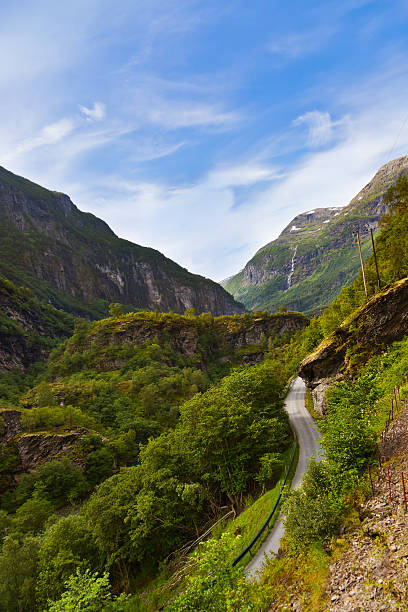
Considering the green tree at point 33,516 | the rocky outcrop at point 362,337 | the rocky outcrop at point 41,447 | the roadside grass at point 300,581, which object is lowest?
the green tree at point 33,516

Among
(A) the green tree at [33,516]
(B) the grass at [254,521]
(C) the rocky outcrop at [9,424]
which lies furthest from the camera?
(C) the rocky outcrop at [9,424]

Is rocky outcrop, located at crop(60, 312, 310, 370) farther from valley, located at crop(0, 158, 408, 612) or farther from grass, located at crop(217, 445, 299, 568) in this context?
grass, located at crop(217, 445, 299, 568)

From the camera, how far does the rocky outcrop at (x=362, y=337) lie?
24594mm

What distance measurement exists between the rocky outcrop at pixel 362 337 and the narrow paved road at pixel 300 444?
3.47m

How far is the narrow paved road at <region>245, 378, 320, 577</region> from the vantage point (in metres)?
14.4

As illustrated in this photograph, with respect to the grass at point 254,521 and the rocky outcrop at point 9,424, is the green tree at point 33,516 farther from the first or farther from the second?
the grass at point 254,521

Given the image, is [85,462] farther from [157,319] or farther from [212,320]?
[212,320]

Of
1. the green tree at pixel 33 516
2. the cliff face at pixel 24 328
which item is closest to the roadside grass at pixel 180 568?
the green tree at pixel 33 516

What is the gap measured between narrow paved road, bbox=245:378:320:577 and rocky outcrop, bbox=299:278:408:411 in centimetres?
347

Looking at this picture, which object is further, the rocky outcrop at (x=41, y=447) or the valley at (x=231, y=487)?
the rocky outcrop at (x=41, y=447)

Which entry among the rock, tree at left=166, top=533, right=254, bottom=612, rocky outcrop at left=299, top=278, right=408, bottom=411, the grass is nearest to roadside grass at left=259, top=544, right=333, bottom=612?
tree at left=166, top=533, right=254, bottom=612

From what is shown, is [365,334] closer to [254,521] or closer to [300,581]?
[254,521]

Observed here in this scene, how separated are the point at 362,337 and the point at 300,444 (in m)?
11.5

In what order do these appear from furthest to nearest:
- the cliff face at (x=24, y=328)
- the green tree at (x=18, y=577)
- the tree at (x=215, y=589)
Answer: the cliff face at (x=24, y=328), the green tree at (x=18, y=577), the tree at (x=215, y=589)
